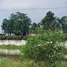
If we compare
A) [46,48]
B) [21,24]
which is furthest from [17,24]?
[46,48]

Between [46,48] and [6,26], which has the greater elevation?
[46,48]

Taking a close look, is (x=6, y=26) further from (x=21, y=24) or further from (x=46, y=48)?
(x=46, y=48)

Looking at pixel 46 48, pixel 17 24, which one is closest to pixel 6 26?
pixel 17 24

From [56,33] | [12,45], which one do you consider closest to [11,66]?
[56,33]

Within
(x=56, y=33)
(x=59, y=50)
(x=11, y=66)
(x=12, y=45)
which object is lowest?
(x=12, y=45)

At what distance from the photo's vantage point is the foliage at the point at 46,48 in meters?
7.42

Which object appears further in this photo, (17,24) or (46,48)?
(17,24)

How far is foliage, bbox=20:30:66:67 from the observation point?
24.3 ft

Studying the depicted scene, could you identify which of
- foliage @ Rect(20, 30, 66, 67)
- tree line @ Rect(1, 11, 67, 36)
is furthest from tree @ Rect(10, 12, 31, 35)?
foliage @ Rect(20, 30, 66, 67)

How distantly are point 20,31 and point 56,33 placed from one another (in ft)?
133

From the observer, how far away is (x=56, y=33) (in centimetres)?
766

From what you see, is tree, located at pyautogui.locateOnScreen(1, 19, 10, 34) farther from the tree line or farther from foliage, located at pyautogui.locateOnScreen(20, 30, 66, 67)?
foliage, located at pyautogui.locateOnScreen(20, 30, 66, 67)

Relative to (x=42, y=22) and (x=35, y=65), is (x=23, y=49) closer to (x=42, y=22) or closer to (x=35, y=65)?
(x=35, y=65)

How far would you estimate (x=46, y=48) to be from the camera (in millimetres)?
7410
